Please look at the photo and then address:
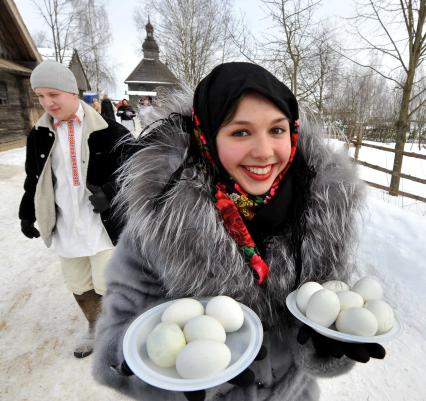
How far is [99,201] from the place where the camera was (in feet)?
6.55

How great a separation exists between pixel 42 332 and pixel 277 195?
91.0 inches

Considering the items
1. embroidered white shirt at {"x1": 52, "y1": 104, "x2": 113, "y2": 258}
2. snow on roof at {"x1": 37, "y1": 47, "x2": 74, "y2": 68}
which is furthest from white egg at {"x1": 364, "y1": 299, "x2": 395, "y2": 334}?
snow on roof at {"x1": 37, "y1": 47, "x2": 74, "y2": 68}

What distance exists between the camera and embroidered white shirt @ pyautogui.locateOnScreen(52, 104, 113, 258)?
2029 millimetres

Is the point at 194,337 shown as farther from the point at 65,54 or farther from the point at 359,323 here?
the point at 65,54

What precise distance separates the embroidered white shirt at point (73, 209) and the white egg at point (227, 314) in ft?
4.86

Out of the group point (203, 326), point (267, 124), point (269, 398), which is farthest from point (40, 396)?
point (267, 124)

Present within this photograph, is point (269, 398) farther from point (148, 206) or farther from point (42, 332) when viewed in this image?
point (42, 332)

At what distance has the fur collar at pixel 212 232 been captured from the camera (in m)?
1.07

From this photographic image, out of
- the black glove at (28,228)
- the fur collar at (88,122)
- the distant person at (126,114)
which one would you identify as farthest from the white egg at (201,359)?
the distant person at (126,114)

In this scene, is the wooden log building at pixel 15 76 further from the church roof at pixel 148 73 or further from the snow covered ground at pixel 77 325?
the church roof at pixel 148 73

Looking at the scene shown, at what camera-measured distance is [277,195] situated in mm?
1132

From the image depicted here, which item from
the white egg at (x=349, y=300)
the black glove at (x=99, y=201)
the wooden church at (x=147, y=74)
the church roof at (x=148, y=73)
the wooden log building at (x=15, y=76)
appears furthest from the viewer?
the church roof at (x=148, y=73)

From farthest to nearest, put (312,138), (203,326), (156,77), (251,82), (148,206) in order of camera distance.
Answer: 1. (156,77)
2. (312,138)
3. (148,206)
4. (251,82)
5. (203,326)

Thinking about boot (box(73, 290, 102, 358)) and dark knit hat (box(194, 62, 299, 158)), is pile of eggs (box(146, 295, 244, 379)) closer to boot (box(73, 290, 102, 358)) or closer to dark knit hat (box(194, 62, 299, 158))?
dark knit hat (box(194, 62, 299, 158))
